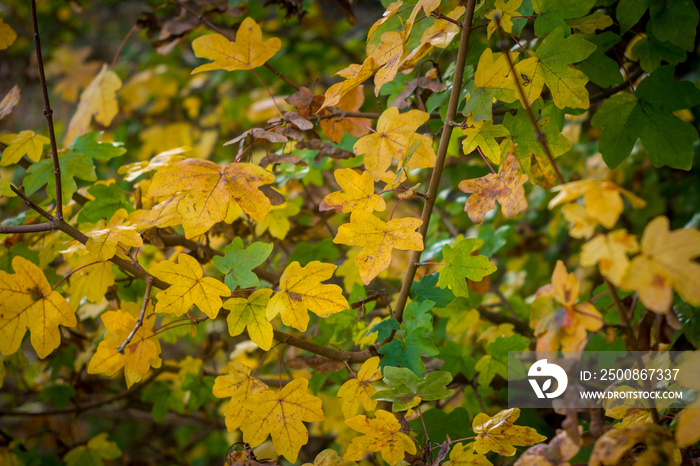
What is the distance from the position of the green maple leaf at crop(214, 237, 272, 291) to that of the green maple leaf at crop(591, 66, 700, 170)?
0.80m

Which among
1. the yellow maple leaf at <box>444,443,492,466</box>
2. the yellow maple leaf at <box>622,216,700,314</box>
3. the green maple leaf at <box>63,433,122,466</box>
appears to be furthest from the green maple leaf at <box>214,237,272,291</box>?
the green maple leaf at <box>63,433,122,466</box>

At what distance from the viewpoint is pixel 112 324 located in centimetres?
94

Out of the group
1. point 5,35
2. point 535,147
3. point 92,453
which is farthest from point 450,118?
point 92,453

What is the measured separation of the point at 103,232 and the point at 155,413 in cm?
93

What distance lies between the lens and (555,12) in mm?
922

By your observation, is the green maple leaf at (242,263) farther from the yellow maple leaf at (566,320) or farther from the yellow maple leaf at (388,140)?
the yellow maple leaf at (566,320)

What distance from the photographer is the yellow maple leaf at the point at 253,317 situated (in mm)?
886

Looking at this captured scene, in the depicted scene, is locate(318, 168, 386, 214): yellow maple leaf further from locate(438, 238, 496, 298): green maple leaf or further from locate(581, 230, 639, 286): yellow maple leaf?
locate(581, 230, 639, 286): yellow maple leaf

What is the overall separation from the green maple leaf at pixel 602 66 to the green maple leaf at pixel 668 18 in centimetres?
4

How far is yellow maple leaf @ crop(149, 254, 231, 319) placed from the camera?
34.0 inches

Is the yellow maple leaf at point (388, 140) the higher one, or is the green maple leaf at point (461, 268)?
the yellow maple leaf at point (388, 140)

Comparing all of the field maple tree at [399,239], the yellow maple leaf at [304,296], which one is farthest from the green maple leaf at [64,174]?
the yellow maple leaf at [304,296]

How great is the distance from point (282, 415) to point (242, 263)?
1.03 ft

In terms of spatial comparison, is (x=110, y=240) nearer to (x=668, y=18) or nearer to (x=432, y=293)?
(x=432, y=293)
